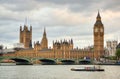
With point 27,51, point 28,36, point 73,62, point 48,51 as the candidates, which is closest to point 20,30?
point 28,36

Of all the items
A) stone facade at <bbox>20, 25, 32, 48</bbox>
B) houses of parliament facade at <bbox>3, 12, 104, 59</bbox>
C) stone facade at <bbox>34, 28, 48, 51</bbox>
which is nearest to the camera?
houses of parliament facade at <bbox>3, 12, 104, 59</bbox>

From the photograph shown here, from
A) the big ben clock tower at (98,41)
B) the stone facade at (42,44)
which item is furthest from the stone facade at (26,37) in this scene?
the big ben clock tower at (98,41)

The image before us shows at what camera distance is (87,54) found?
130000 millimetres

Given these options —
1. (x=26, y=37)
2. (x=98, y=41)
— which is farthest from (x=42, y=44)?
(x=98, y=41)

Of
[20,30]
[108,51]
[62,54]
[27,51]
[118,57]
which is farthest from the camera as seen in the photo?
[20,30]

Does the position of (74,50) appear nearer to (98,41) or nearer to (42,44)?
(98,41)

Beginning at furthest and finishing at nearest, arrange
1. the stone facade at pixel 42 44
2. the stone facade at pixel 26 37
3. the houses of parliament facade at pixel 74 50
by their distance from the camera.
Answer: the stone facade at pixel 26 37 → the stone facade at pixel 42 44 → the houses of parliament facade at pixel 74 50

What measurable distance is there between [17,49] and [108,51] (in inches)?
1347

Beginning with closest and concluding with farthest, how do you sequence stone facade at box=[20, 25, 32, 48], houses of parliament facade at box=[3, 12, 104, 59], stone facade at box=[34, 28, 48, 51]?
houses of parliament facade at box=[3, 12, 104, 59] → stone facade at box=[34, 28, 48, 51] → stone facade at box=[20, 25, 32, 48]

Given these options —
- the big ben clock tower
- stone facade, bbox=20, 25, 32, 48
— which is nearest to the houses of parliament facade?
the big ben clock tower

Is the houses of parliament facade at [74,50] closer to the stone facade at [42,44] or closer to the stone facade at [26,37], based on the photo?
the stone facade at [42,44]

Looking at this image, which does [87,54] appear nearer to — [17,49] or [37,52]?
[37,52]

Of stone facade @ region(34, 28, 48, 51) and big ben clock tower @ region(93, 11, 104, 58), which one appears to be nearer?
big ben clock tower @ region(93, 11, 104, 58)

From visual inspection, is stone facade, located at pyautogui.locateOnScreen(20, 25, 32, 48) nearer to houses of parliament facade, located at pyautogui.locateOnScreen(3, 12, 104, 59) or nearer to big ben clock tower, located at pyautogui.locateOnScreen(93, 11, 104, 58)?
houses of parliament facade, located at pyautogui.locateOnScreen(3, 12, 104, 59)
